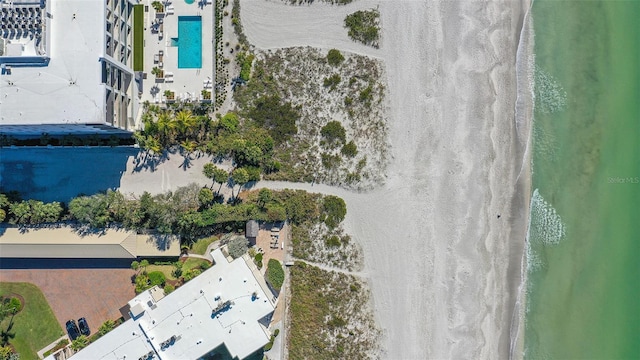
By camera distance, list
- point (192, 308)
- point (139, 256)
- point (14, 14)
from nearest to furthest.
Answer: point (14, 14) < point (192, 308) < point (139, 256)

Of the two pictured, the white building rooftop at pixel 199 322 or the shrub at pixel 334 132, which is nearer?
the white building rooftop at pixel 199 322

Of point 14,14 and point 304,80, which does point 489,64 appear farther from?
point 14,14

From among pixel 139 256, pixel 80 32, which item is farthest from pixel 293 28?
pixel 139 256

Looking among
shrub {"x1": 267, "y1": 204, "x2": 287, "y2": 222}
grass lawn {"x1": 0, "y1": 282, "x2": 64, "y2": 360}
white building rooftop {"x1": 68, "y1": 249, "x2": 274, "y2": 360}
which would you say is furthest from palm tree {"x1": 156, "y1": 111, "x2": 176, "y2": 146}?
grass lawn {"x1": 0, "y1": 282, "x2": 64, "y2": 360}

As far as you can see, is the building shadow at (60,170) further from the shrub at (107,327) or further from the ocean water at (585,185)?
the ocean water at (585,185)

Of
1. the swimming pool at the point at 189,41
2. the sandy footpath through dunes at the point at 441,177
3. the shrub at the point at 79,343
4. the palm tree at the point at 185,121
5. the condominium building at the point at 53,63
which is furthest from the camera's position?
the swimming pool at the point at 189,41

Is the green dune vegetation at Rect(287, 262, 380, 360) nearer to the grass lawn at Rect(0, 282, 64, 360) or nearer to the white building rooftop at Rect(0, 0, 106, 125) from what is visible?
the white building rooftop at Rect(0, 0, 106, 125)

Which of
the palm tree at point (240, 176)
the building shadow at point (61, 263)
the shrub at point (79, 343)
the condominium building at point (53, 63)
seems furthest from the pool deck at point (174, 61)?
the shrub at point (79, 343)

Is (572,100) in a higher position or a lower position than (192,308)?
higher
